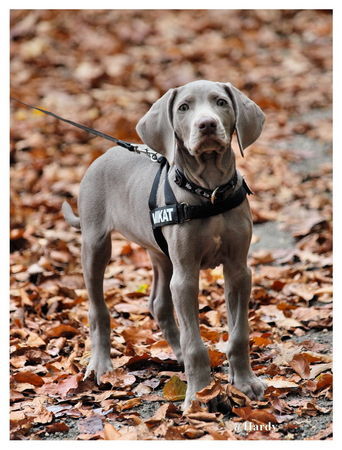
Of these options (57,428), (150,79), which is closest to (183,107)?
(57,428)

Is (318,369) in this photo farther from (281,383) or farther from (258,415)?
(258,415)

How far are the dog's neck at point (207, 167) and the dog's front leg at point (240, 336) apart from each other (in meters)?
0.54

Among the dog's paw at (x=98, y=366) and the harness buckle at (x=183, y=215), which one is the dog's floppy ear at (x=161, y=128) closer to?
the harness buckle at (x=183, y=215)

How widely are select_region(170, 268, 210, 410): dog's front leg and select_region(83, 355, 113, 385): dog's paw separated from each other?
841 millimetres

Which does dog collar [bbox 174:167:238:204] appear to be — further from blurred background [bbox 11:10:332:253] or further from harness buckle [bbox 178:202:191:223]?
blurred background [bbox 11:10:332:253]

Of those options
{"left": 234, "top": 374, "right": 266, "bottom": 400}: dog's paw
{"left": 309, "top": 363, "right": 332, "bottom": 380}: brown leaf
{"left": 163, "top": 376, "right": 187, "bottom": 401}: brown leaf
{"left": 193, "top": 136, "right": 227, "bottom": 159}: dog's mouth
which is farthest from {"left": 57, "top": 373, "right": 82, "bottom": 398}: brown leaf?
{"left": 193, "top": 136, "right": 227, "bottom": 159}: dog's mouth

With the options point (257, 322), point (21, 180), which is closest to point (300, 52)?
point (21, 180)

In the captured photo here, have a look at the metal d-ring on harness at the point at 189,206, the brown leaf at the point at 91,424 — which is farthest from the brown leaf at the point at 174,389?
the metal d-ring on harness at the point at 189,206

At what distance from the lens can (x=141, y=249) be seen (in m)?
7.67

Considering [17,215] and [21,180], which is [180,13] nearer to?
[21,180]

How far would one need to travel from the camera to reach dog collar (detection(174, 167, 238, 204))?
13.5 ft

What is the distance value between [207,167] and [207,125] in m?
0.38

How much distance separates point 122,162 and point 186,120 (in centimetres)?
99

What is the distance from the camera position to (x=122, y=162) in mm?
4902
